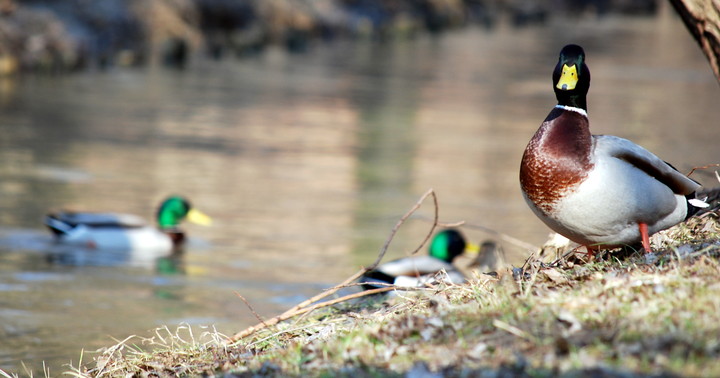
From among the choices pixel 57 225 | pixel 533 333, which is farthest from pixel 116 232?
pixel 533 333

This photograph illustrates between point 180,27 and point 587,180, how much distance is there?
23474 mm

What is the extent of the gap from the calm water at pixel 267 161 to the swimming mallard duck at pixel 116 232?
25 centimetres

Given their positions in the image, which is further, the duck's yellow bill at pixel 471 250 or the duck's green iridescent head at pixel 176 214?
the duck's green iridescent head at pixel 176 214

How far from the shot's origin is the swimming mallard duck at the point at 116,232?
10750 mm

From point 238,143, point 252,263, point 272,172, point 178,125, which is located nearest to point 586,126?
point 252,263

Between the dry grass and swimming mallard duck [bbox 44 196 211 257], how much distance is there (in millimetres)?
6084

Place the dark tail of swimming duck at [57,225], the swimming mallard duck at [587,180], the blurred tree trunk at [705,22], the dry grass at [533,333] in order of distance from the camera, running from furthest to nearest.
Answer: the dark tail of swimming duck at [57,225]
the blurred tree trunk at [705,22]
the swimming mallard duck at [587,180]
the dry grass at [533,333]

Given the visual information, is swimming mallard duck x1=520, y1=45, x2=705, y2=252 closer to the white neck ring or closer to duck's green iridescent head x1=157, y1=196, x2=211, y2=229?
the white neck ring

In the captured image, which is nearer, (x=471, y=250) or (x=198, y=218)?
(x=471, y=250)

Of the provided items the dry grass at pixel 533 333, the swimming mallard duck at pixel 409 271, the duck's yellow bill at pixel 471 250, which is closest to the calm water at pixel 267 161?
the duck's yellow bill at pixel 471 250

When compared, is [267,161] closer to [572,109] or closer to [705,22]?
[705,22]

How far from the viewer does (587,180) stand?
423 cm

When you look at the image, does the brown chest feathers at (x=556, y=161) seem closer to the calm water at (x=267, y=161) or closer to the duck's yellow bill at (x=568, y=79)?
the duck's yellow bill at (x=568, y=79)

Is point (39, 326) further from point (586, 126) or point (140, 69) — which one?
point (140, 69)
